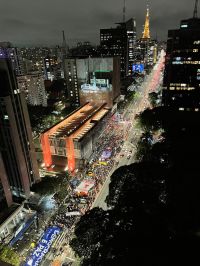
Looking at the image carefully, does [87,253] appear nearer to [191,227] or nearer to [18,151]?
[191,227]

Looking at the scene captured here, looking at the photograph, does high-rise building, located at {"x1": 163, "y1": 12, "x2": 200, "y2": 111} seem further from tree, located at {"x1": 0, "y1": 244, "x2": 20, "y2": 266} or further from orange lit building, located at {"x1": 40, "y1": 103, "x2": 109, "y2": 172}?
tree, located at {"x1": 0, "y1": 244, "x2": 20, "y2": 266}

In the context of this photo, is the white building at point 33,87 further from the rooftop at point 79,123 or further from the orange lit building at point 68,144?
the orange lit building at point 68,144

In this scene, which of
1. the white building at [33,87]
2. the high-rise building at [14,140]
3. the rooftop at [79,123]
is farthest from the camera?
the white building at [33,87]

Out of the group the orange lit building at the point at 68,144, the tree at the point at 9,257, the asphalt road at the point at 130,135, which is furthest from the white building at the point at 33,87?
the tree at the point at 9,257

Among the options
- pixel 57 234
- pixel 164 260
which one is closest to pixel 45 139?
pixel 57 234

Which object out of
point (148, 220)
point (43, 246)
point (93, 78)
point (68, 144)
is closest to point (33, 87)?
point (93, 78)

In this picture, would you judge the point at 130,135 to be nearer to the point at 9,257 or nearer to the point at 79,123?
the point at 79,123
